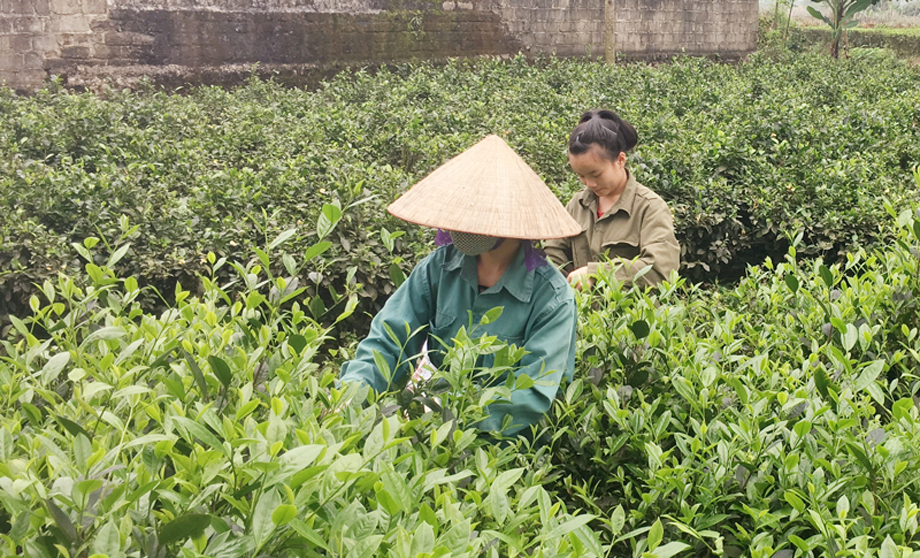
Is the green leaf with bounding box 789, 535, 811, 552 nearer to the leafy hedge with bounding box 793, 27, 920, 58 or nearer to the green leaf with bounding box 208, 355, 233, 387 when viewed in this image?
the green leaf with bounding box 208, 355, 233, 387

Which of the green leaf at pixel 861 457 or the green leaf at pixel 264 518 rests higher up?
the green leaf at pixel 264 518

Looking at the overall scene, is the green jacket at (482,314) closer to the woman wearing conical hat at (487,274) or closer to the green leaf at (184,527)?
the woman wearing conical hat at (487,274)

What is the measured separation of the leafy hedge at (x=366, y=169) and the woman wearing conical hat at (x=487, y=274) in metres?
0.18

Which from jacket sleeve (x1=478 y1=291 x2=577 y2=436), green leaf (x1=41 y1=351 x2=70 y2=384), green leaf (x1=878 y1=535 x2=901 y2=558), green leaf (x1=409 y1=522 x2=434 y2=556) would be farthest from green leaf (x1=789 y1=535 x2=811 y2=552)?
green leaf (x1=41 y1=351 x2=70 y2=384)

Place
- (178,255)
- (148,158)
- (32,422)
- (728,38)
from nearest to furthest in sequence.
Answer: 1. (32,422)
2. (178,255)
3. (148,158)
4. (728,38)

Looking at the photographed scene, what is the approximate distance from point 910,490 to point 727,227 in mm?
3071

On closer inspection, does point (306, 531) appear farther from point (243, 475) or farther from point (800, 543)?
point (800, 543)

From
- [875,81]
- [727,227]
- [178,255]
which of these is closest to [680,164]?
[727,227]

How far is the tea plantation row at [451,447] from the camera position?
104 centimetres

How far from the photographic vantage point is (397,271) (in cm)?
200

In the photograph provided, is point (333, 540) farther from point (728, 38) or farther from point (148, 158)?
point (728, 38)

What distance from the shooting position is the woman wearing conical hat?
1936mm

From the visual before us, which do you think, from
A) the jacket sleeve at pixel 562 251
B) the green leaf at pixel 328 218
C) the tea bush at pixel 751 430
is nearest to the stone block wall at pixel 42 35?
the jacket sleeve at pixel 562 251

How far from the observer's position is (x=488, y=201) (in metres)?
1.97
